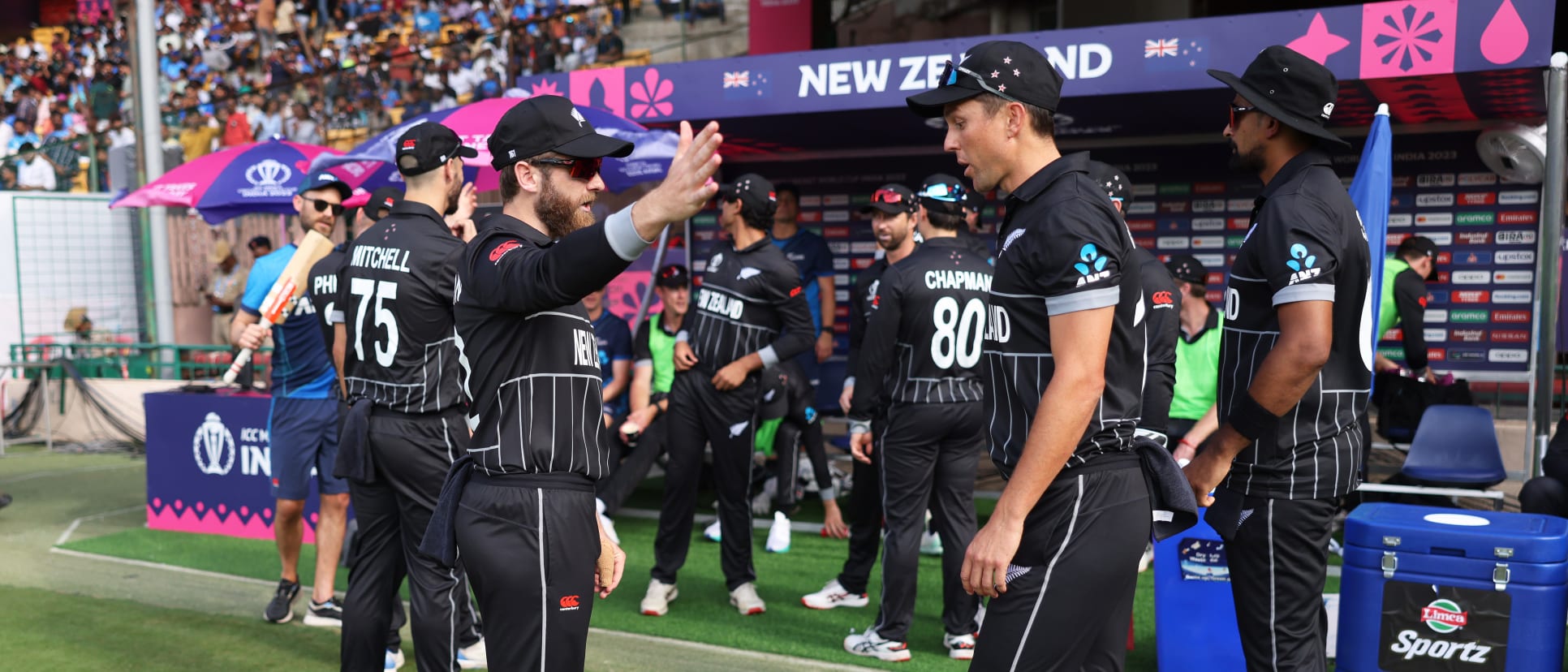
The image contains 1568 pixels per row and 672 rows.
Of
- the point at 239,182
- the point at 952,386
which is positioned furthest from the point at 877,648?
the point at 239,182

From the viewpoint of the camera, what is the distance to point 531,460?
9.11 feet

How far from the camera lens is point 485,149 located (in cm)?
705

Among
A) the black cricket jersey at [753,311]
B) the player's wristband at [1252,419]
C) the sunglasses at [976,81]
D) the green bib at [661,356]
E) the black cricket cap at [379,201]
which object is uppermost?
the sunglasses at [976,81]

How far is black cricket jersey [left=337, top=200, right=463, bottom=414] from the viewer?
414 centimetres

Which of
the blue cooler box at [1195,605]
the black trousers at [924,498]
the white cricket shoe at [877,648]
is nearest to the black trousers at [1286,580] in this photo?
the blue cooler box at [1195,605]

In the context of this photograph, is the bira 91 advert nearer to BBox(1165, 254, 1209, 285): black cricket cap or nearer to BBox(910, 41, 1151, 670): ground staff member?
BBox(910, 41, 1151, 670): ground staff member

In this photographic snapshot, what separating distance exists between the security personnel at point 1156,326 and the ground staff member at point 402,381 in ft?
8.50

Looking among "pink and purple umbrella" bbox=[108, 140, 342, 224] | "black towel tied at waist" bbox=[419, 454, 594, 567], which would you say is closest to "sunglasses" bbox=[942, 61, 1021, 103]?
"black towel tied at waist" bbox=[419, 454, 594, 567]

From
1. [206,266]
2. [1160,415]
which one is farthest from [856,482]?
[206,266]

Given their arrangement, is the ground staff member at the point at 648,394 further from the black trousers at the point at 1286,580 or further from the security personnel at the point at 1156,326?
the black trousers at the point at 1286,580

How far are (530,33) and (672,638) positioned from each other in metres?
10.8

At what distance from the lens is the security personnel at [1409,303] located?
7.36 meters

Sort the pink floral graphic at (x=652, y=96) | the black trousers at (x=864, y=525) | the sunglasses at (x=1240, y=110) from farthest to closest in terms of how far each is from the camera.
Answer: the pink floral graphic at (x=652, y=96)
the black trousers at (x=864, y=525)
the sunglasses at (x=1240, y=110)

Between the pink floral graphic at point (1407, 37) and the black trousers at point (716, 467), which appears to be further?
the pink floral graphic at point (1407, 37)
